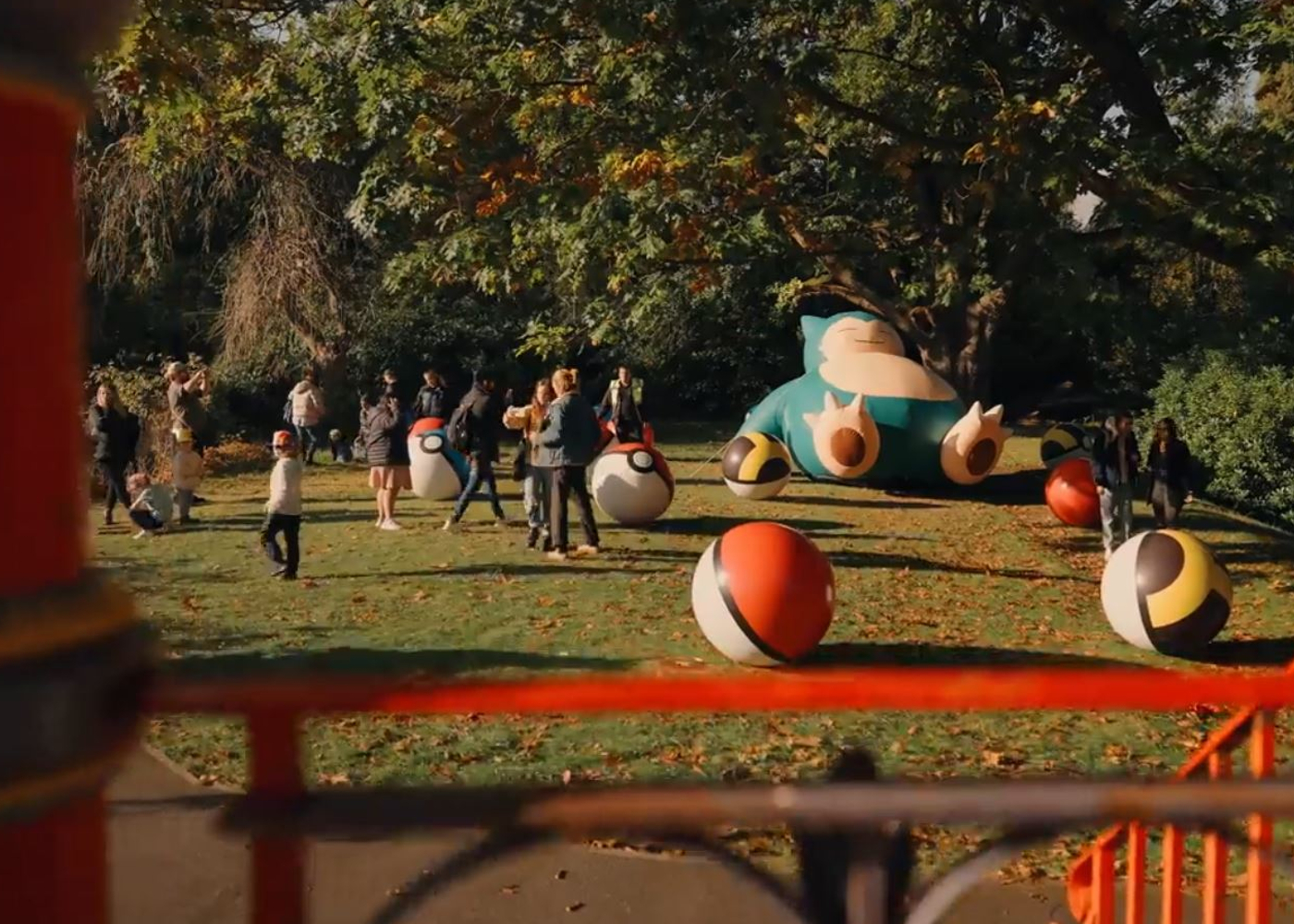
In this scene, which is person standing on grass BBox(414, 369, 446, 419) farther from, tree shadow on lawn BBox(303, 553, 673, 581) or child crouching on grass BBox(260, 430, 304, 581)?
child crouching on grass BBox(260, 430, 304, 581)

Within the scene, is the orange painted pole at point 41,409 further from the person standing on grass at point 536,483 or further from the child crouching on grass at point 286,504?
the person standing on grass at point 536,483

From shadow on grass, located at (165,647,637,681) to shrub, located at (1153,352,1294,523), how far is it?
14408mm

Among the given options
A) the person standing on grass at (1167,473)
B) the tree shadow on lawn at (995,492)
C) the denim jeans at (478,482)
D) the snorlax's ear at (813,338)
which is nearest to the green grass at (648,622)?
the tree shadow on lawn at (995,492)

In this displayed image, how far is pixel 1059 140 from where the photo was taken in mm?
10469

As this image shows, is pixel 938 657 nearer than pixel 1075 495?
Yes

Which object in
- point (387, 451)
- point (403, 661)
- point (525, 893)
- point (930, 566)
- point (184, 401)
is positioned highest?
point (184, 401)

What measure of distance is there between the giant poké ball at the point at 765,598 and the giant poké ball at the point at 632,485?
581 centimetres

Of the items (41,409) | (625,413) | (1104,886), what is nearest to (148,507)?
(625,413)

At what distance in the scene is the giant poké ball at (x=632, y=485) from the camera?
14578 mm

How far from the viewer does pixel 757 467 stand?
17.4 m

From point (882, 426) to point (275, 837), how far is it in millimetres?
17247

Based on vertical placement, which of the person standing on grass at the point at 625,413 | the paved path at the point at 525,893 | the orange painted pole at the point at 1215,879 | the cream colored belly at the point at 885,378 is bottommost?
the paved path at the point at 525,893

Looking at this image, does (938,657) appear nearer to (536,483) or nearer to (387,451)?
(536,483)

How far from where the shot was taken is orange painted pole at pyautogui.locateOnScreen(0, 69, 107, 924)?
122cm
